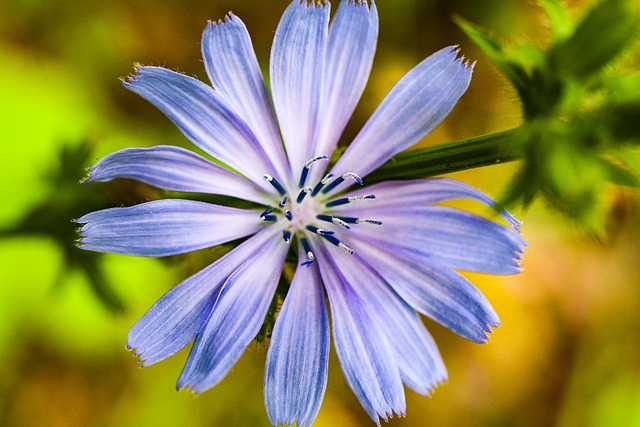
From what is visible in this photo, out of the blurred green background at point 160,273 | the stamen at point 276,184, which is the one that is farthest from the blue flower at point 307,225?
the blurred green background at point 160,273

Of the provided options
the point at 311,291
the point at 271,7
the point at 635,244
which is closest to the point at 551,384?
the point at 635,244

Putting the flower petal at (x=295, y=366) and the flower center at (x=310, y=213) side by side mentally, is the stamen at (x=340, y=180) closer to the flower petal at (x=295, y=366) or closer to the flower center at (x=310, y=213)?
the flower center at (x=310, y=213)

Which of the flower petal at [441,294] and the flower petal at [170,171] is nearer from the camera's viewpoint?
the flower petal at [170,171]

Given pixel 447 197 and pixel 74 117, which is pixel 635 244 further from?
pixel 74 117

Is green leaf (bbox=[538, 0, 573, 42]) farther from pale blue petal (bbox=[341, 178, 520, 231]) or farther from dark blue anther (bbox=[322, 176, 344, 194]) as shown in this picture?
dark blue anther (bbox=[322, 176, 344, 194])

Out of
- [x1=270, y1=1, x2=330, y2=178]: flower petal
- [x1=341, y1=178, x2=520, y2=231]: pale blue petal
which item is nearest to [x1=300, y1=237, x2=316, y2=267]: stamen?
[x1=341, y1=178, x2=520, y2=231]: pale blue petal

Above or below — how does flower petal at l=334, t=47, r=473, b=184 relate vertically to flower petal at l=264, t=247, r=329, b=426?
above
